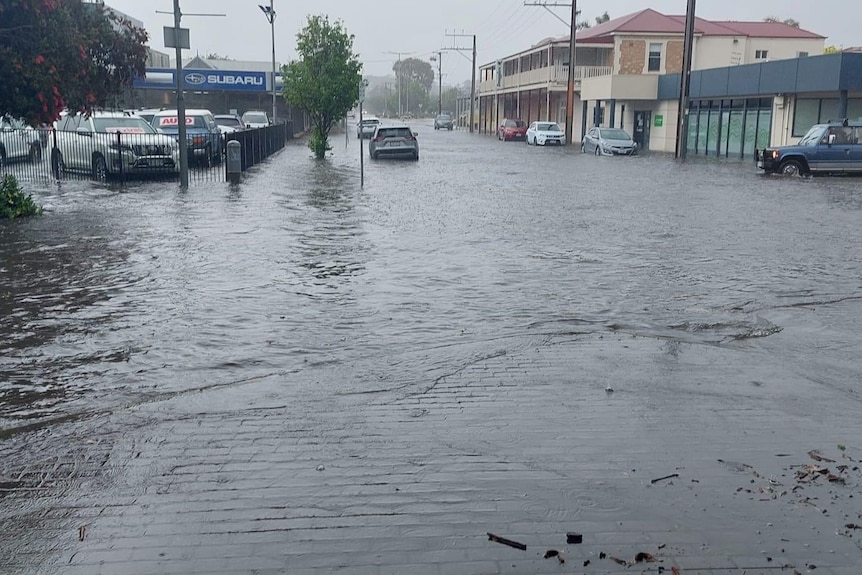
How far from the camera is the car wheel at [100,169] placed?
24.1 meters

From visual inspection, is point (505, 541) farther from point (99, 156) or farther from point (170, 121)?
point (170, 121)

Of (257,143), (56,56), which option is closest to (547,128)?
(257,143)

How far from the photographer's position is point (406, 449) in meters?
5.73

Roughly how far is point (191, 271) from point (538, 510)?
770 centimetres

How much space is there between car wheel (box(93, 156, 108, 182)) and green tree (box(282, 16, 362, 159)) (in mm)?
12819

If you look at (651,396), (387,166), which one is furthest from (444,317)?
(387,166)

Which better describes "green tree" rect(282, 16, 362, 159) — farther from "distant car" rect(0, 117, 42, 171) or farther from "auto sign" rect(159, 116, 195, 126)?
"distant car" rect(0, 117, 42, 171)

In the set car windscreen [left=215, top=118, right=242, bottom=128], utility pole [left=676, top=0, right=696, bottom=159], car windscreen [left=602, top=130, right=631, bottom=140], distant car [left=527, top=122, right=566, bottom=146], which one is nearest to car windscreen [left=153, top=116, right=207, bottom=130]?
car windscreen [left=215, top=118, right=242, bottom=128]

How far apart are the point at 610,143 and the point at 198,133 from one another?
21843mm

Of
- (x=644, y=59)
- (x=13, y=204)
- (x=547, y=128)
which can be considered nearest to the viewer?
(x=13, y=204)

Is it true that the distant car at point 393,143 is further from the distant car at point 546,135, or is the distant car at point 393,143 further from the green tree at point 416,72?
the green tree at point 416,72

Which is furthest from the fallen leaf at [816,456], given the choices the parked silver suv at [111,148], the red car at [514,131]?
the red car at [514,131]

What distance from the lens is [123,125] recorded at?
2595cm

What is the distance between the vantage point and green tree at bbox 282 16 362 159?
35625 mm
